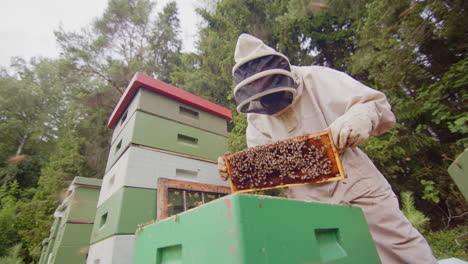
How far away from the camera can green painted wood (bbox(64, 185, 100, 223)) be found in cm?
344

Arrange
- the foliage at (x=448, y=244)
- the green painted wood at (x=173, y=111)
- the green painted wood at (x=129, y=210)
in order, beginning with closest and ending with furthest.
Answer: the green painted wood at (x=129, y=210), the green painted wood at (x=173, y=111), the foliage at (x=448, y=244)

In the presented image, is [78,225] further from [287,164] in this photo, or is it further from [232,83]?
[232,83]

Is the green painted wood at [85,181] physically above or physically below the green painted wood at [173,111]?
below

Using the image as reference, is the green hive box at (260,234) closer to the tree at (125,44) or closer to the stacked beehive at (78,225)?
the stacked beehive at (78,225)

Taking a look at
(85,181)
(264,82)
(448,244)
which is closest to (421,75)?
(448,244)

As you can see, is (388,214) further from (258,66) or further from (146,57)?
(146,57)

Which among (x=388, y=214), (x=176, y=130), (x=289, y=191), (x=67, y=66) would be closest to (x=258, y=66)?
(x=289, y=191)

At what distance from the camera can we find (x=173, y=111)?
2.78 metres

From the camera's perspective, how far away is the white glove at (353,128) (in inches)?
42.9

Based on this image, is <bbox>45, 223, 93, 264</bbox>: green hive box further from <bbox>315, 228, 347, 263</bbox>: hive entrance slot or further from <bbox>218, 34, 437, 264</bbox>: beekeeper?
<bbox>315, 228, 347, 263</bbox>: hive entrance slot

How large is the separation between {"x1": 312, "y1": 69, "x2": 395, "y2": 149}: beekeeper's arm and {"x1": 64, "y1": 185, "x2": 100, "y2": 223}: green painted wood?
380 cm

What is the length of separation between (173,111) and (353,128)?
84.6 inches

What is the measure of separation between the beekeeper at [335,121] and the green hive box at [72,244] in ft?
10.1

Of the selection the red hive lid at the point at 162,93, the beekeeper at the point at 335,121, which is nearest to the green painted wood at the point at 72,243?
the red hive lid at the point at 162,93
